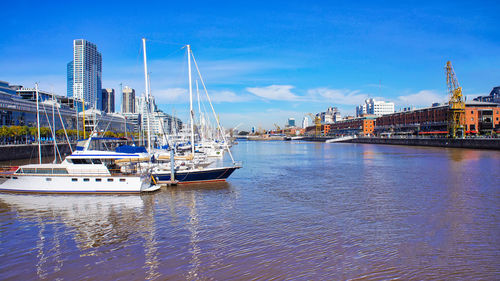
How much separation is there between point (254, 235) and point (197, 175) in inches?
603

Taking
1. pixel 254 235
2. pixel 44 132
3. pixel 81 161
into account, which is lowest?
pixel 254 235

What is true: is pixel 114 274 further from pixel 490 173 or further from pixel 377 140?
pixel 377 140

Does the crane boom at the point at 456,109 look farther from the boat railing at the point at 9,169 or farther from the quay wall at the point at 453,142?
the boat railing at the point at 9,169

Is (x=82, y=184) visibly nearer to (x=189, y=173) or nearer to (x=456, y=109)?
(x=189, y=173)

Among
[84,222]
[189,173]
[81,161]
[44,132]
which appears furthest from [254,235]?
[44,132]

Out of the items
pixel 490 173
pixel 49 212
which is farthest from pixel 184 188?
pixel 490 173

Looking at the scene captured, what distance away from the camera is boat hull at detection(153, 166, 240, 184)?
1164 inches

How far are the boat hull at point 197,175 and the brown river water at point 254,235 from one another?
303 centimetres

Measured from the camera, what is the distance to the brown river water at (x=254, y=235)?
475 inches

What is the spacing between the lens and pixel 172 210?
69.4ft

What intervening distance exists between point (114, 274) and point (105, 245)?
3347 mm

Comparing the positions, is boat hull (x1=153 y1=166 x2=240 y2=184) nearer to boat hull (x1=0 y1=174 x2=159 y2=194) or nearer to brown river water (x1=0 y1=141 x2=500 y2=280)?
brown river water (x1=0 y1=141 x2=500 y2=280)

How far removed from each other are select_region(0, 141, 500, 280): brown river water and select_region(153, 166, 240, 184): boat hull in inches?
119

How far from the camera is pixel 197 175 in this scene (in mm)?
30312
